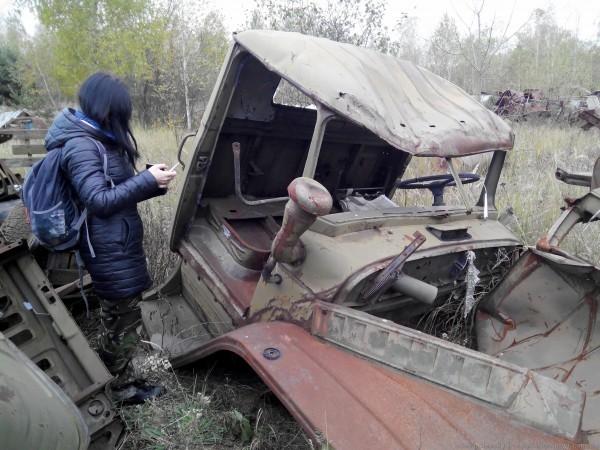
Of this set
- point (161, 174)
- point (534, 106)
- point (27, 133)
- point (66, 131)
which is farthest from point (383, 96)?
point (534, 106)

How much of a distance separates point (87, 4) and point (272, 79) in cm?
1397

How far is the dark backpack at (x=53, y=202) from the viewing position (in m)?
2.32

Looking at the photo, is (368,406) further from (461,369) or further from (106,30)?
(106,30)

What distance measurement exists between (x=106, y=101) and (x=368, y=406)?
76.0 inches

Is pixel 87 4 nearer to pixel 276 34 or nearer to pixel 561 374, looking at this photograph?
pixel 276 34

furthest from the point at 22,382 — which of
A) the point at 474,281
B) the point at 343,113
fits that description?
the point at 474,281

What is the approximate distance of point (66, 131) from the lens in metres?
2.34

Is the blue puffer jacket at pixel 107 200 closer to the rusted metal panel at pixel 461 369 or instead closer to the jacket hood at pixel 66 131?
the jacket hood at pixel 66 131

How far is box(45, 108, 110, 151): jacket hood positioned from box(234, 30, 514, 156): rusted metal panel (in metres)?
0.96

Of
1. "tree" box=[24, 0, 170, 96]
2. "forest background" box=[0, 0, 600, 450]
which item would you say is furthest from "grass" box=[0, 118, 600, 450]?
"tree" box=[24, 0, 170, 96]

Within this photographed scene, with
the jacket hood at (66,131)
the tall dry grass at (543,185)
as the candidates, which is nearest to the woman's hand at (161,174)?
the jacket hood at (66,131)

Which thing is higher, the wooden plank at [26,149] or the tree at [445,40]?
the tree at [445,40]

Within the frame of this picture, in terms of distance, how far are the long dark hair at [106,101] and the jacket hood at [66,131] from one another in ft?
0.25

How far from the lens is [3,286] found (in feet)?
7.67
